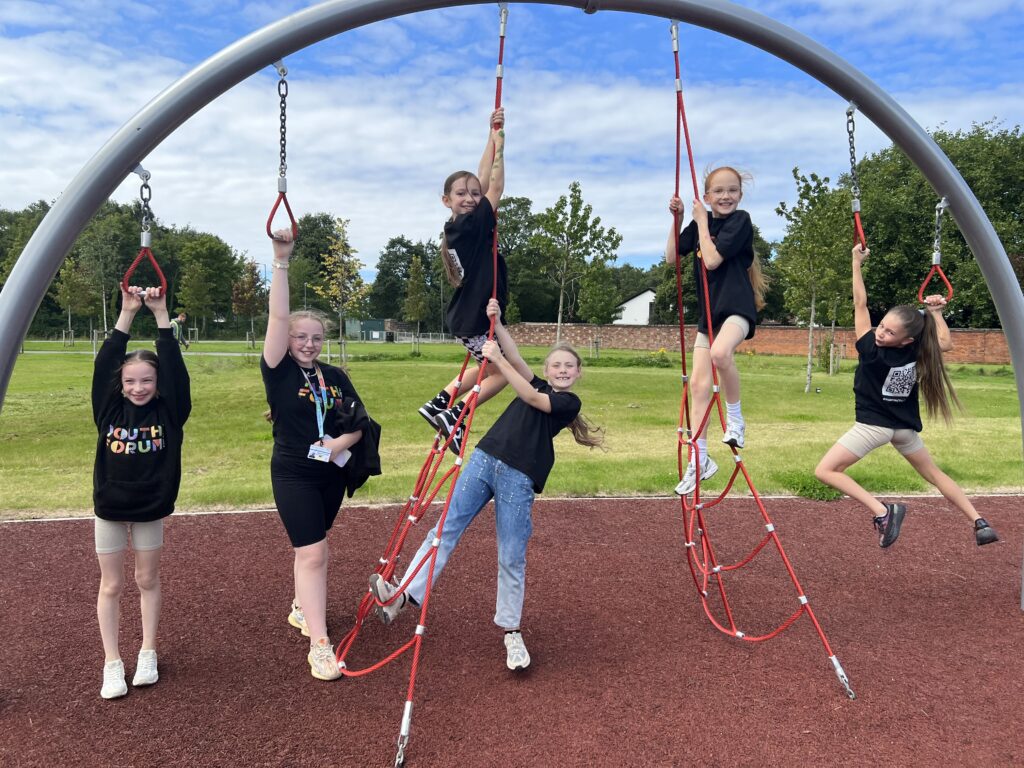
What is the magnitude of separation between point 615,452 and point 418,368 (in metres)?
14.5

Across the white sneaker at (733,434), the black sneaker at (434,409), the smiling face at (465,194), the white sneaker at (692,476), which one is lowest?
the white sneaker at (692,476)

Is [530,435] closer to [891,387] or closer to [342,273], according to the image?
[891,387]

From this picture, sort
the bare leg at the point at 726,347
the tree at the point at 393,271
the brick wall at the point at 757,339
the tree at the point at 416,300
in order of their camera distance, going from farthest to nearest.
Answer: the tree at the point at 393,271 < the tree at the point at 416,300 < the brick wall at the point at 757,339 < the bare leg at the point at 726,347

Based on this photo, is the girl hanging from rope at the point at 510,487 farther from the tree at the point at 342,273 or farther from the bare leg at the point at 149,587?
the tree at the point at 342,273

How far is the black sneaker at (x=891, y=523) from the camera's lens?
4492 millimetres

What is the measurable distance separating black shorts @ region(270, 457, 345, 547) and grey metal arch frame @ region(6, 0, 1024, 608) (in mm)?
1209

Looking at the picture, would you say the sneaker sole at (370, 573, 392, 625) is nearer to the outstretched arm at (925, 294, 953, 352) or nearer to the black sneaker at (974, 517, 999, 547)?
the outstretched arm at (925, 294, 953, 352)

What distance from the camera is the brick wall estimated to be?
112ft

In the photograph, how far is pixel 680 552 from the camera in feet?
19.4

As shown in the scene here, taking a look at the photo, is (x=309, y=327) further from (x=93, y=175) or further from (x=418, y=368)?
(x=418, y=368)

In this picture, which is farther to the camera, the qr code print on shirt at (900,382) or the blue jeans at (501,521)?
the qr code print on shirt at (900,382)

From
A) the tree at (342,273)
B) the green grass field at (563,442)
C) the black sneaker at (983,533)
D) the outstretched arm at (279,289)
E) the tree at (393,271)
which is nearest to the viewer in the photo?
the outstretched arm at (279,289)

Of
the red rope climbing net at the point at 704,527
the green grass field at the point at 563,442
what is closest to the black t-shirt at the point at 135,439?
the red rope climbing net at the point at 704,527

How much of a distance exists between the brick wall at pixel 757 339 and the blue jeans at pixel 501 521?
31.1 meters
